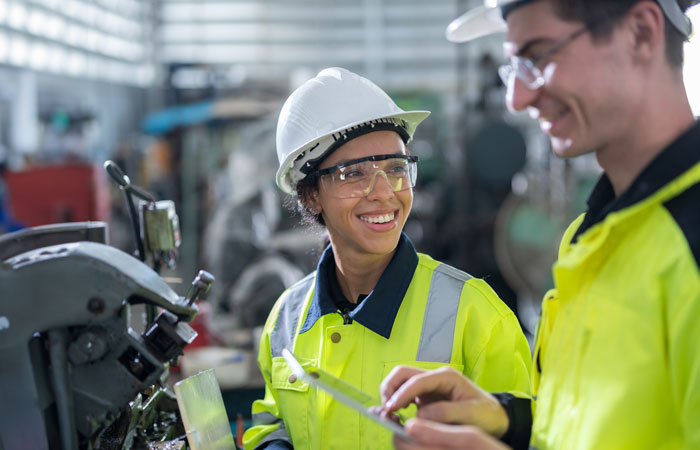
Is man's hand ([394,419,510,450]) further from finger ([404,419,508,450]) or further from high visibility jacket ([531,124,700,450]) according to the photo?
high visibility jacket ([531,124,700,450])

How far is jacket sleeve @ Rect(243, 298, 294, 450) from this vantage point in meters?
1.76

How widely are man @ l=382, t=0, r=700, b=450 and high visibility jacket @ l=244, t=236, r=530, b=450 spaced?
1.50 ft

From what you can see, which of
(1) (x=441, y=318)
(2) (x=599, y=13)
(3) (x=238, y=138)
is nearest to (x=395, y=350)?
(1) (x=441, y=318)

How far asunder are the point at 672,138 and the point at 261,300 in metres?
4.63

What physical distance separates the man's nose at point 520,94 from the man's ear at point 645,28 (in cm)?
15

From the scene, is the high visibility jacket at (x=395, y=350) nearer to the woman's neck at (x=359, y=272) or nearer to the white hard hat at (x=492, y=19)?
A: the woman's neck at (x=359, y=272)

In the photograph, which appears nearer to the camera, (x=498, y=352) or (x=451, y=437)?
(x=451, y=437)

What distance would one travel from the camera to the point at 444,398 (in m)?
1.25

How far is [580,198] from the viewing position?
21.1ft

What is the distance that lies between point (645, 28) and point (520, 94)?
0.21 meters

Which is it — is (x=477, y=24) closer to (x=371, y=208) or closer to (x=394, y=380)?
(x=371, y=208)

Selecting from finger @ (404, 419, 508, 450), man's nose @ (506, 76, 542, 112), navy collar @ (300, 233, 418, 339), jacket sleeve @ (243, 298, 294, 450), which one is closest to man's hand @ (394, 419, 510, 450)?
finger @ (404, 419, 508, 450)

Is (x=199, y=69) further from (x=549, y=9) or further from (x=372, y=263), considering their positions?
(x=549, y=9)

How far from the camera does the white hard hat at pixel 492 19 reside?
103 centimetres
